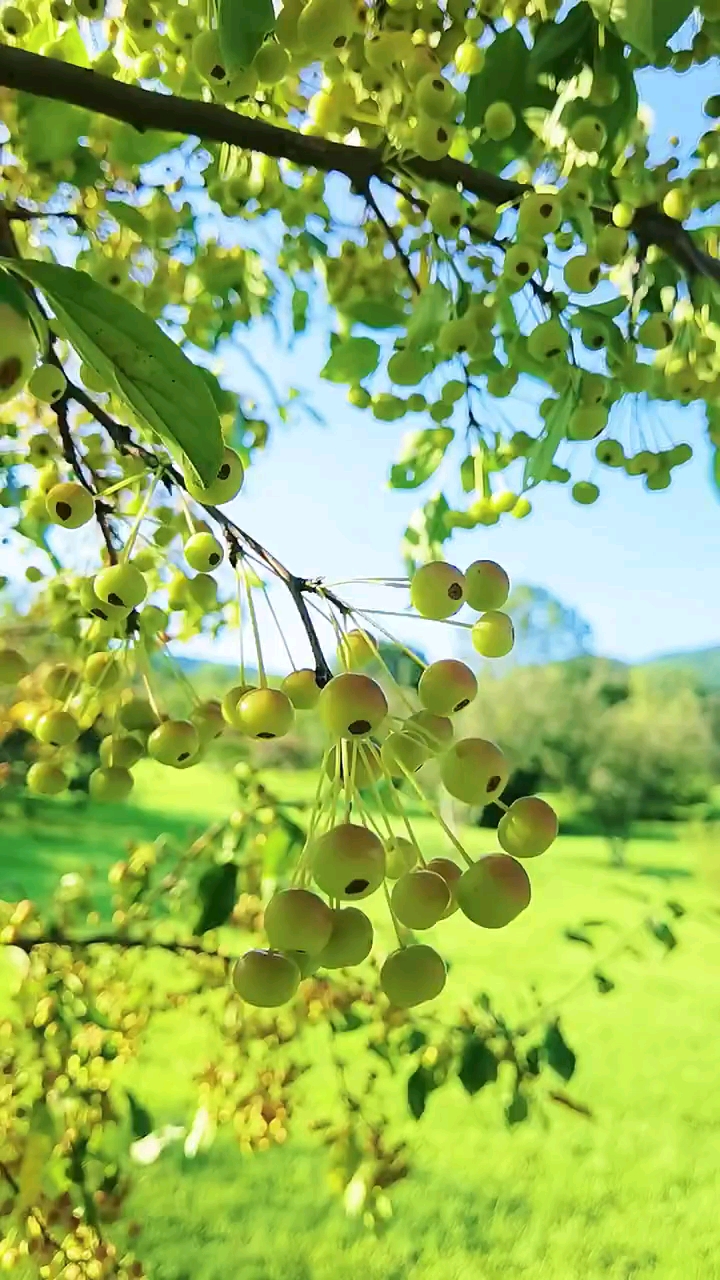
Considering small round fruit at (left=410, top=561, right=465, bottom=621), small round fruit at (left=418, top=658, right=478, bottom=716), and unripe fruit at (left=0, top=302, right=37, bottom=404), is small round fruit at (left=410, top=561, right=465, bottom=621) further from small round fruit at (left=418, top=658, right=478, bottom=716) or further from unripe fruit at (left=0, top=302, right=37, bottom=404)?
unripe fruit at (left=0, top=302, right=37, bottom=404)

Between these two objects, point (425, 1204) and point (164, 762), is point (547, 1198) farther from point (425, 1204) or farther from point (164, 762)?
point (164, 762)

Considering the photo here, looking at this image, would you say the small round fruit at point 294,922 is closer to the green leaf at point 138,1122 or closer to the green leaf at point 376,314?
the green leaf at point 376,314

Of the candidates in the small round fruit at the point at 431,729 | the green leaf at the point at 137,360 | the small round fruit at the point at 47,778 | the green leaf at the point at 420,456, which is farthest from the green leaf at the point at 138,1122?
the green leaf at the point at 137,360

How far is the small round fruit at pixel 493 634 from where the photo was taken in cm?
35

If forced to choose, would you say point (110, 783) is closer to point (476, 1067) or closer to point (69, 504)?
point (69, 504)

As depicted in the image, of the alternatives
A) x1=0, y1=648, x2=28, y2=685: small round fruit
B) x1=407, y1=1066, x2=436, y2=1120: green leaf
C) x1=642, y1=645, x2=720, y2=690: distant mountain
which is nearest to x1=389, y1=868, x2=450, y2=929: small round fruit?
x1=0, y1=648, x2=28, y2=685: small round fruit

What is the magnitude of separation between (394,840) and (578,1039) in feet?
5.17

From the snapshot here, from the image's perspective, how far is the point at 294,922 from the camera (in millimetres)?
284

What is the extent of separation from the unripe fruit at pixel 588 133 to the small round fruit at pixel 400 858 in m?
0.39

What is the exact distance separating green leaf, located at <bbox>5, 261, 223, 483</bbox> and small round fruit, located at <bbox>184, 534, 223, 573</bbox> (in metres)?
0.13

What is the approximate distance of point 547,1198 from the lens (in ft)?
4.75

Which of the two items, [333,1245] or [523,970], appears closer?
[333,1245]

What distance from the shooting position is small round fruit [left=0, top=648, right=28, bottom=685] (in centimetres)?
46

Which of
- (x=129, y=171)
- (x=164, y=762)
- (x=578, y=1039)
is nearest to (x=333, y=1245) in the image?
(x=578, y=1039)
